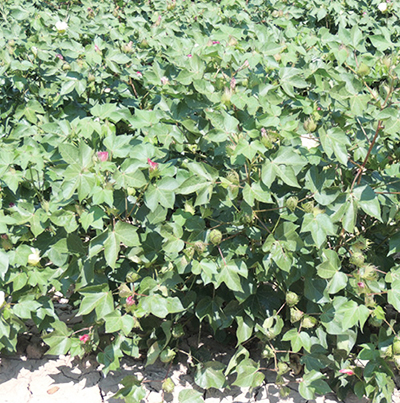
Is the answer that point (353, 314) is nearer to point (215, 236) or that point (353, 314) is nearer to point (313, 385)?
point (313, 385)

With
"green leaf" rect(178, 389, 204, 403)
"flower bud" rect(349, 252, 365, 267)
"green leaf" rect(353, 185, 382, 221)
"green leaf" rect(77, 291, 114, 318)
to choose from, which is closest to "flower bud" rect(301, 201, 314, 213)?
"green leaf" rect(353, 185, 382, 221)

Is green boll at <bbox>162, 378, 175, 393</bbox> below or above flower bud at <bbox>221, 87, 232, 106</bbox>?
below

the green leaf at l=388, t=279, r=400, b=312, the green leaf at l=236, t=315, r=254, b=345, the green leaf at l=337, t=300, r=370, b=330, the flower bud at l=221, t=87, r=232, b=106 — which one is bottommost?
the green leaf at l=236, t=315, r=254, b=345

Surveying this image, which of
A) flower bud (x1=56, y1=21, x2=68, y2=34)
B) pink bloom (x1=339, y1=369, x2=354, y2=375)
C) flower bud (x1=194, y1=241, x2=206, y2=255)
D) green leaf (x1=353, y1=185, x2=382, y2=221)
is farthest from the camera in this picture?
flower bud (x1=56, y1=21, x2=68, y2=34)

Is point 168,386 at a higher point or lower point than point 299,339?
lower

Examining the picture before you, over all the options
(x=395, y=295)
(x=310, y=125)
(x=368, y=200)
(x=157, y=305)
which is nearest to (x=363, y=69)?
(x=310, y=125)

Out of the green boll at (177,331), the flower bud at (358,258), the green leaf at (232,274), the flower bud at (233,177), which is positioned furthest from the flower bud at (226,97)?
the green boll at (177,331)

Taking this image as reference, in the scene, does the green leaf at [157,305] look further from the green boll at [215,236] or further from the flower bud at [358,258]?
the flower bud at [358,258]

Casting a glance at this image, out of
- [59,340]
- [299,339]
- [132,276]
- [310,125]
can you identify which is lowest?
[59,340]

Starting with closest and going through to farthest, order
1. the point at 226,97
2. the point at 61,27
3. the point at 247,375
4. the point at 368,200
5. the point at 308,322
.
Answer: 1. the point at 368,200
2. the point at 226,97
3. the point at 308,322
4. the point at 247,375
5. the point at 61,27

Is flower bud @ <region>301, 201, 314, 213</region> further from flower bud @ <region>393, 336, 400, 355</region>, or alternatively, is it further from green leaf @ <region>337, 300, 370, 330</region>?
flower bud @ <region>393, 336, 400, 355</region>

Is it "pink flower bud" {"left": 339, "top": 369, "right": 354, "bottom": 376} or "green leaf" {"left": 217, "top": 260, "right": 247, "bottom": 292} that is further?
"pink flower bud" {"left": 339, "top": 369, "right": 354, "bottom": 376}

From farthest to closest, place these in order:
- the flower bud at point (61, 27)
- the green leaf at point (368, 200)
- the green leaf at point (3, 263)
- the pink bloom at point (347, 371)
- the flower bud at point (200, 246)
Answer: the flower bud at point (61, 27) → the pink bloom at point (347, 371) → the green leaf at point (3, 263) → the flower bud at point (200, 246) → the green leaf at point (368, 200)

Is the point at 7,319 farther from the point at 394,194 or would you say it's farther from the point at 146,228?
the point at 394,194
